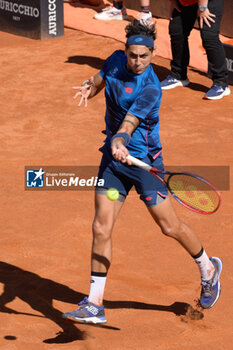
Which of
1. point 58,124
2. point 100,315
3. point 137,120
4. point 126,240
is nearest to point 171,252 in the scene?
point 126,240

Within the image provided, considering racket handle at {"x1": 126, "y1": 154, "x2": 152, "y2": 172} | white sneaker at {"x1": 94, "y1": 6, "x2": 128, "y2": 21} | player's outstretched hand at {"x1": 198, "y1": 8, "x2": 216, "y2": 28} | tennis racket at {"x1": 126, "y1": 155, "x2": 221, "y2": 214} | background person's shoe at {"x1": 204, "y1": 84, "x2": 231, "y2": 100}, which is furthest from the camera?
white sneaker at {"x1": 94, "y1": 6, "x2": 128, "y2": 21}

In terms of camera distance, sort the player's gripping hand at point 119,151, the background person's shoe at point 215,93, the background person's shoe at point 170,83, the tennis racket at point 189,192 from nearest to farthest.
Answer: the player's gripping hand at point 119,151 → the tennis racket at point 189,192 → the background person's shoe at point 215,93 → the background person's shoe at point 170,83

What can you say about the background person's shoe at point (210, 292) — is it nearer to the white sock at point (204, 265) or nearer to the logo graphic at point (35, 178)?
the white sock at point (204, 265)

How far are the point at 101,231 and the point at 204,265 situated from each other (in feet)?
3.25

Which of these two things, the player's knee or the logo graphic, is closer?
the player's knee

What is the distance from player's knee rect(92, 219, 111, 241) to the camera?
5648 millimetres

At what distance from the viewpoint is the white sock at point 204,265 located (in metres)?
5.98

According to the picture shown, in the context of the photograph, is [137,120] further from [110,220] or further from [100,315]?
[100,315]

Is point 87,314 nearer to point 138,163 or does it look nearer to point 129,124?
point 138,163

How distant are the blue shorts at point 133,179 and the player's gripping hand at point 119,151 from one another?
16.2 inches

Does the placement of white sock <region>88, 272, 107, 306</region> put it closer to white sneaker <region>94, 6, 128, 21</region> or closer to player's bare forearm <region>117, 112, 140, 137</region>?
player's bare forearm <region>117, 112, 140, 137</region>

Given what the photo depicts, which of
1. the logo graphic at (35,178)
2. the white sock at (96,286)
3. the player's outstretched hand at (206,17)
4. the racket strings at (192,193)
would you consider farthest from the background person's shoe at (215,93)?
the white sock at (96,286)

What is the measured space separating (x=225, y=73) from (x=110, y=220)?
627cm

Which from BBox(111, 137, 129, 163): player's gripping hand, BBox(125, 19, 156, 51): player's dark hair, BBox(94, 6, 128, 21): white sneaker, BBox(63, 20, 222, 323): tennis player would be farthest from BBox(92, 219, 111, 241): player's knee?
BBox(94, 6, 128, 21): white sneaker
